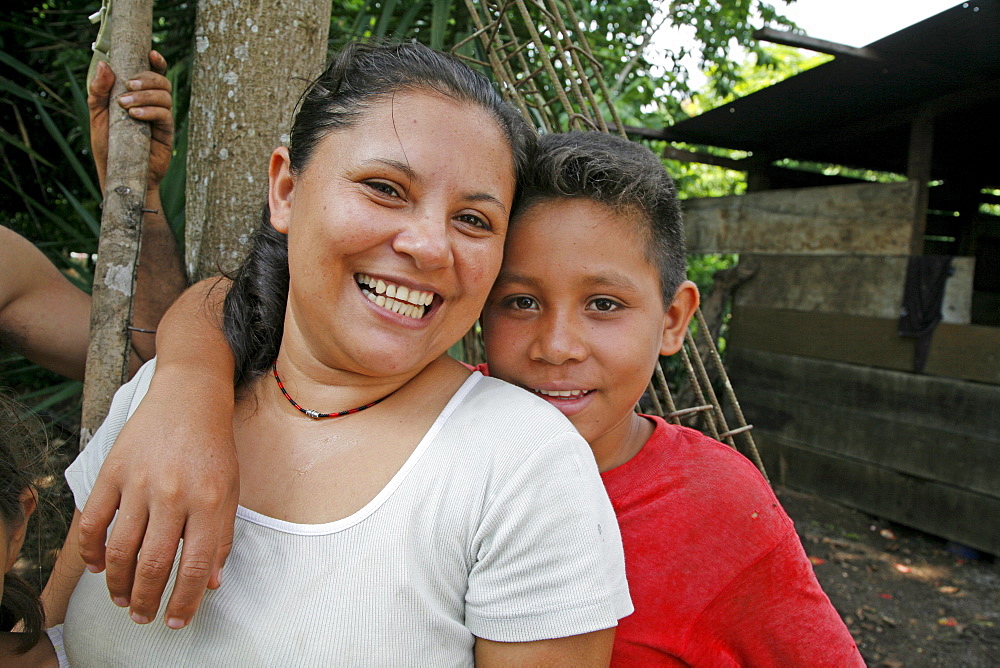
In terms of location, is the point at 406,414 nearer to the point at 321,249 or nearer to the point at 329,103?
the point at 321,249

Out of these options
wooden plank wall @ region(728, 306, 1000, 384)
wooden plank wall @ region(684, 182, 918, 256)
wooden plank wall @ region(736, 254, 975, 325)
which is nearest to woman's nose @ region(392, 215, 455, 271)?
wooden plank wall @ region(728, 306, 1000, 384)

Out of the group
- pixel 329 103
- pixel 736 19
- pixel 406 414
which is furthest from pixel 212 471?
pixel 736 19

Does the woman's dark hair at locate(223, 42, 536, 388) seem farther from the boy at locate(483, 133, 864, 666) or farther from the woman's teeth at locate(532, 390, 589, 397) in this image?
the woman's teeth at locate(532, 390, 589, 397)

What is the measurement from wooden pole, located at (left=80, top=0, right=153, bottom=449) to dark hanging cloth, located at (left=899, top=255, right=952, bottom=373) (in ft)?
18.9

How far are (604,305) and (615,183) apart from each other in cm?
25

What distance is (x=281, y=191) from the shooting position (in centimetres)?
132

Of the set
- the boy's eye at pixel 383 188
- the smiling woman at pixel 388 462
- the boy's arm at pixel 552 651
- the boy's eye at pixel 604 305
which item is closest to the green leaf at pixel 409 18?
the smiling woman at pixel 388 462

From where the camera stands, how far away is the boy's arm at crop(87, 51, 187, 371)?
157 centimetres

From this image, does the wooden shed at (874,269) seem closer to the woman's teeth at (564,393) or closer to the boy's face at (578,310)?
the boy's face at (578,310)

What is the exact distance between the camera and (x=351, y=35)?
3.16 metres

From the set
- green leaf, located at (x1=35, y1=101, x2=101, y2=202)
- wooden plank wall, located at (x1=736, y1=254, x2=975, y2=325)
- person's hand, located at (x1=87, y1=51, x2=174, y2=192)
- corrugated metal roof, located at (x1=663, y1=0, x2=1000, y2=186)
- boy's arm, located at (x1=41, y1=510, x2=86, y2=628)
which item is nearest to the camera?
boy's arm, located at (x1=41, y1=510, x2=86, y2=628)

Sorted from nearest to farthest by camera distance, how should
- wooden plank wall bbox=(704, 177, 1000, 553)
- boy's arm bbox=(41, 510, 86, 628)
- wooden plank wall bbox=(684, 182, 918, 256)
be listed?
boy's arm bbox=(41, 510, 86, 628)
wooden plank wall bbox=(704, 177, 1000, 553)
wooden plank wall bbox=(684, 182, 918, 256)

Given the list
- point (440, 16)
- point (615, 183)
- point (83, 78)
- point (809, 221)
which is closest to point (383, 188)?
point (615, 183)

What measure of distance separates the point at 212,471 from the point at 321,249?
0.37 m
